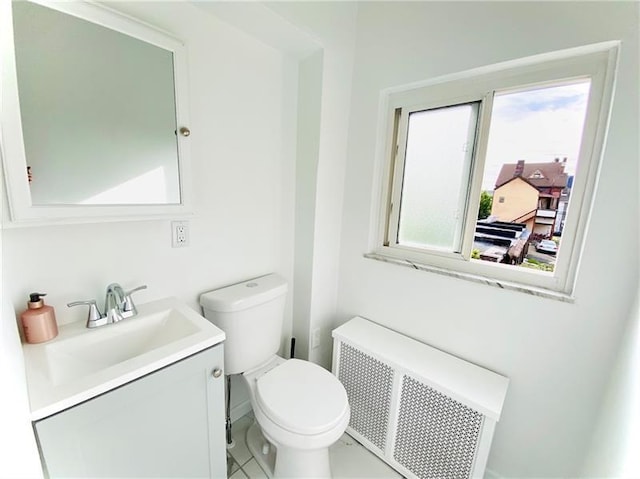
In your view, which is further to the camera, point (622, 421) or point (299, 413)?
point (299, 413)

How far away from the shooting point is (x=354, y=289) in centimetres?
169

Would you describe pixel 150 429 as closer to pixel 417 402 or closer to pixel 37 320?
pixel 37 320

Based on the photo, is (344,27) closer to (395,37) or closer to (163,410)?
(395,37)

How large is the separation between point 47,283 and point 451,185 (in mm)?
1732

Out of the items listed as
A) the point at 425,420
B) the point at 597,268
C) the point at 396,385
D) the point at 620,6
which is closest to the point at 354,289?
the point at 396,385

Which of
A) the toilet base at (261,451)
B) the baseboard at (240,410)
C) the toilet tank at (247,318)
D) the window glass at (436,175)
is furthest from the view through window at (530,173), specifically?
the baseboard at (240,410)

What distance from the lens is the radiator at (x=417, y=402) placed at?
108 centimetres

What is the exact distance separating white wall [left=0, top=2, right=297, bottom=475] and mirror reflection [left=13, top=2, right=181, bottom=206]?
0.14m

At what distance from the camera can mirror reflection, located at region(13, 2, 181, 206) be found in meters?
0.79

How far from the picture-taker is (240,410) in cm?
161

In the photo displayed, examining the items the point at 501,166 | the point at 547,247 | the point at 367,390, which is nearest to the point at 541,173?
the point at 501,166

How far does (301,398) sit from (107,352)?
2.51 ft

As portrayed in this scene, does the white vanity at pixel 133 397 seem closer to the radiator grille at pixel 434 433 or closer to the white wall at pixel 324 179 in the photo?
the white wall at pixel 324 179

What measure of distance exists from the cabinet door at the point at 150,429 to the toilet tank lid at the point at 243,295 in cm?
28
